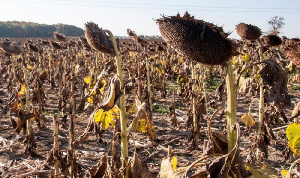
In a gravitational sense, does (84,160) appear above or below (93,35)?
below

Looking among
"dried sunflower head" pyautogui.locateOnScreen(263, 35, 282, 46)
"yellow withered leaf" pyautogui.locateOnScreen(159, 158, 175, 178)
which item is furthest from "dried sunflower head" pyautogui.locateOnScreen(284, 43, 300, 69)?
"dried sunflower head" pyautogui.locateOnScreen(263, 35, 282, 46)

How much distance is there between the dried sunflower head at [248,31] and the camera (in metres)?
4.22

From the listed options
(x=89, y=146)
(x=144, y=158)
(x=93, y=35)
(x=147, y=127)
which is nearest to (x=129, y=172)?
(x=147, y=127)

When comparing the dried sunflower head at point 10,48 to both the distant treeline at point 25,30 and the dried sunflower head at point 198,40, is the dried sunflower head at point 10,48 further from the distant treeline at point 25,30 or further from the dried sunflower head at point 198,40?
the distant treeline at point 25,30

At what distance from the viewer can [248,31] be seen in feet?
13.9

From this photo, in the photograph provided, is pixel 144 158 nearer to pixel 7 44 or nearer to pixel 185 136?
pixel 185 136

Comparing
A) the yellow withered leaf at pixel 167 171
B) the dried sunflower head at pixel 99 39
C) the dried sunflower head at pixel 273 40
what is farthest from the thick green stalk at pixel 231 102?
the dried sunflower head at pixel 273 40

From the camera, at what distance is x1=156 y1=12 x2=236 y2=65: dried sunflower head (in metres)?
1.58

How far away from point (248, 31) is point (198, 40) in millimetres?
2878

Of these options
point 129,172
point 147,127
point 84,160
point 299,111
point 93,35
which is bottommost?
point 84,160

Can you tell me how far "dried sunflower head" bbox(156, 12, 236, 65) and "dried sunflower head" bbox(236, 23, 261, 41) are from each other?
2772 mm

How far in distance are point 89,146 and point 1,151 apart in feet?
4.48

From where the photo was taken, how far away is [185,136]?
602cm

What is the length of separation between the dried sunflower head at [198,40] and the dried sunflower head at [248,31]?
2772mm
